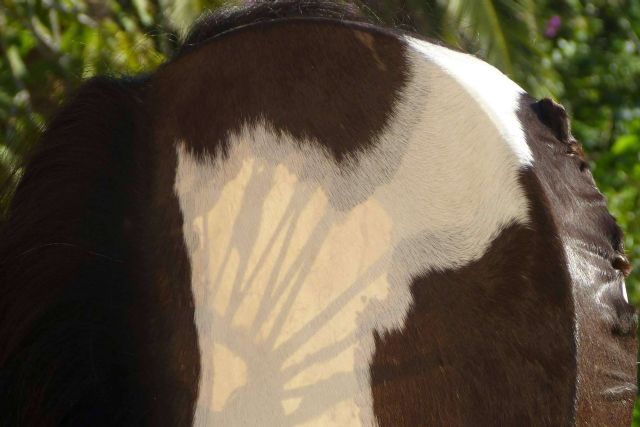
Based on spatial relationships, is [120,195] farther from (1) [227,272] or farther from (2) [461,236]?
(2) [461,236]

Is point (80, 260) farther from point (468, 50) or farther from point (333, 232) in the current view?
point (468, 50)

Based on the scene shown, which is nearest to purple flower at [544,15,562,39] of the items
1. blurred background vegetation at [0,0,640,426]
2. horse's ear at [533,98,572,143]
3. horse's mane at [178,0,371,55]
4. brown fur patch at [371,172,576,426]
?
blurred background vegetation at [0,0,640,426]

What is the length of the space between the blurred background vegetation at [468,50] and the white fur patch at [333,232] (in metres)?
0.33

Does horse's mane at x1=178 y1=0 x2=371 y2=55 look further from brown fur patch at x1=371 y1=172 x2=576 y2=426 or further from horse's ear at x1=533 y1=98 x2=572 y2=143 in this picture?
brown fur patch at x1=371 y1=172 x2=576 y2=426

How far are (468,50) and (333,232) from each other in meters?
0.85

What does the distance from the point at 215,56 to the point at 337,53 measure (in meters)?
0.17

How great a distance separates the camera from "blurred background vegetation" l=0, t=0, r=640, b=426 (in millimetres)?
1699

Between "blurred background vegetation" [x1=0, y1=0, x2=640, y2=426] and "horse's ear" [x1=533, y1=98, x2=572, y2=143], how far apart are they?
36cm

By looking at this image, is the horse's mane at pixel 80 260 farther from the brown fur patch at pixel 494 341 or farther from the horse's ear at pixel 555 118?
the brown fur patch at pixel 494 341

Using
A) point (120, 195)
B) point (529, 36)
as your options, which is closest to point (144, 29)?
point (529, 36)

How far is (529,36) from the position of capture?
3.30m

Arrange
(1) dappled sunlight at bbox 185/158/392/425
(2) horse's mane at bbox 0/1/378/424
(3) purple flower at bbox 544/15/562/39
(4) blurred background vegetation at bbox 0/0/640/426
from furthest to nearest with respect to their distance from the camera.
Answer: (3) purple flower at bbox 544/15/562/39
(4) blurred background vegetation at bbox 0/0/640/426
(2) horse's mane at bbox 0/1/378/424
(1) dappled sunlight at bbox 185/158/392/425

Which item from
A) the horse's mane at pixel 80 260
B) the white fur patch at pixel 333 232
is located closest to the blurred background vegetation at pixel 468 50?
the horse's mane at pixel 80 260

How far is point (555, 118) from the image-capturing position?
116cm
